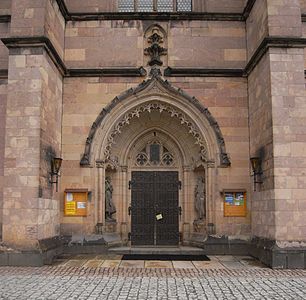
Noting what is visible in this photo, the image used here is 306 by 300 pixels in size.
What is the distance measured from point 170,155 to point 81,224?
3.36m

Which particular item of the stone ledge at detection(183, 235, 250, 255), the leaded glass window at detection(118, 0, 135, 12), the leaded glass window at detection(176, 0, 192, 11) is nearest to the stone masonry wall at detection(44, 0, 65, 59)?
the leaded glass window at detection(118, 0, 135, 12)

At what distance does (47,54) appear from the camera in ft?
32.8

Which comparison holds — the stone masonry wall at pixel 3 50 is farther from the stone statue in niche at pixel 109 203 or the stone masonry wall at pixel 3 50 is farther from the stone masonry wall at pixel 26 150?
the stone statue in niche at pixel 109 203

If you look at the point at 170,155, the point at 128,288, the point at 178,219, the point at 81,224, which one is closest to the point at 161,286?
the point at 128,288

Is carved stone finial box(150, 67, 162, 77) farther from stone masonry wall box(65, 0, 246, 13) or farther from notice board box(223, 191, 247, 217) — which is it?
notice board box(223, 191, 247, 217)

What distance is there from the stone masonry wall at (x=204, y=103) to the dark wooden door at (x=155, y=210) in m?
1.59

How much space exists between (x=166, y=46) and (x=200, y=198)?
4.31m

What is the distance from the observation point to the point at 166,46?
38.3 feet

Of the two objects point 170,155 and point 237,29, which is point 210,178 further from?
point 237,29

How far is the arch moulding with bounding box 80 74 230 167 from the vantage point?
11.2 metres

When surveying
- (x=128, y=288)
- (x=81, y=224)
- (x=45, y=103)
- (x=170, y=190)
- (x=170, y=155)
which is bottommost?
(x=128, y=288)

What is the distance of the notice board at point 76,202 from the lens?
1095 cm

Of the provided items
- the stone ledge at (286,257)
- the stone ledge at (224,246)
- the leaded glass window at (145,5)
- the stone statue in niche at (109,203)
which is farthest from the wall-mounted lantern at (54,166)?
the leaded glass window at (145,5)

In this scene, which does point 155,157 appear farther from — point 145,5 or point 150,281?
point 150,281
